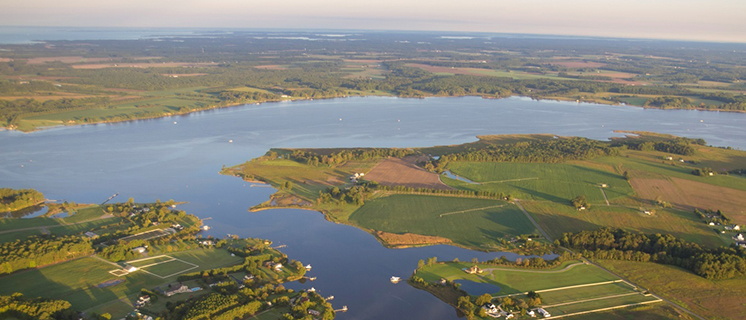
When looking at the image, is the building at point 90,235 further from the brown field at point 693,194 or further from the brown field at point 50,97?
the brown field at point 50,97

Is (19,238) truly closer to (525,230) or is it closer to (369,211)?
(369,211)

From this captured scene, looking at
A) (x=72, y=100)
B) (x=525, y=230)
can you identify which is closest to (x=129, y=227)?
(x=525, y=230)

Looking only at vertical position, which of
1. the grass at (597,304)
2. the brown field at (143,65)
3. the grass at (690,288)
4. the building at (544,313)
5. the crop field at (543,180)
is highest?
the brown field at (143,65)

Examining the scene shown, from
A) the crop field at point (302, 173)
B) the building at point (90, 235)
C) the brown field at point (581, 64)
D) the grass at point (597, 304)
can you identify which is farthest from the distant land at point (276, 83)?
the grass at point (597, 304)

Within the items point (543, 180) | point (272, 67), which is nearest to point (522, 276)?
point (543, 180)

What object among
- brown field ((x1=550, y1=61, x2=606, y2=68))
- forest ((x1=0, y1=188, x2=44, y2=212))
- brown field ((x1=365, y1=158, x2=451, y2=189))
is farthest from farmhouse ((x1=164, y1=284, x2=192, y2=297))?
brown field ((x1=550, y1=61, x2=606, y2=68))

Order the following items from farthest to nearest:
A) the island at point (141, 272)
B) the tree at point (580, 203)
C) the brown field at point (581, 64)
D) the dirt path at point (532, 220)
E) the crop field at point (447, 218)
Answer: the brown field at point (581, 64) < the tree at point (580, 203) < the crop field at point (447, 218) < the dirt path at point (532, 220) < the island at point (141, 272)
